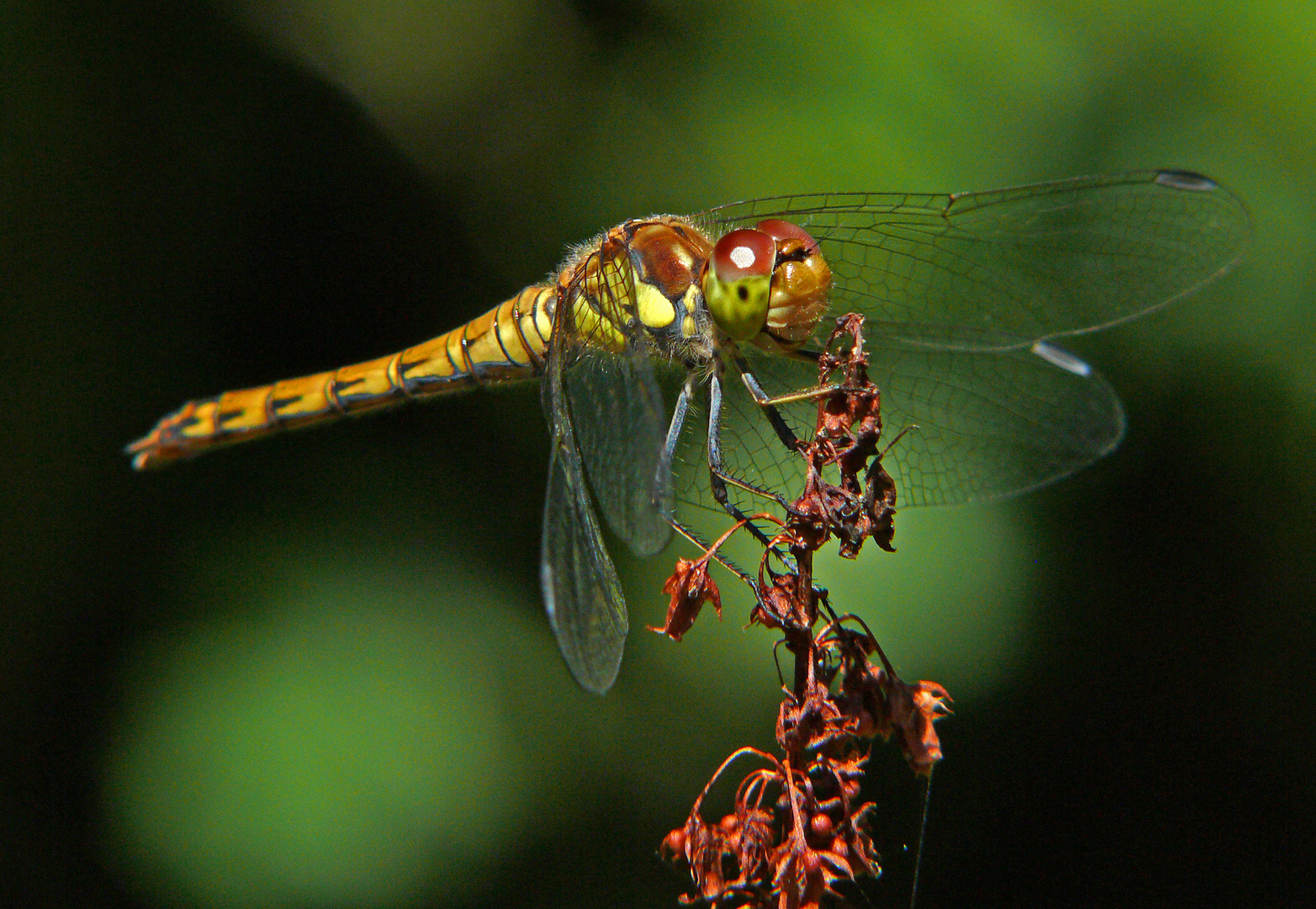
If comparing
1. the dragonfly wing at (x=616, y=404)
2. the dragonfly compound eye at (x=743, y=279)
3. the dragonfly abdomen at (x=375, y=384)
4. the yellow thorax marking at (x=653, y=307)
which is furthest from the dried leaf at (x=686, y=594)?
the dragonfly abdomen at (x=375, y=384)

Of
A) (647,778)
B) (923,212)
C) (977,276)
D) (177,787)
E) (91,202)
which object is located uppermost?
(91,202)

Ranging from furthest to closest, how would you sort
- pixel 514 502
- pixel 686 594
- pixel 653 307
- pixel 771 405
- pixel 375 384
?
1. pixel 514 502
2. pixel 375 384
3. pixel 653 307
4. pixel 771 405
5. pixel 686 594

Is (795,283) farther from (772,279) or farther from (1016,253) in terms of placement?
(1016,253)

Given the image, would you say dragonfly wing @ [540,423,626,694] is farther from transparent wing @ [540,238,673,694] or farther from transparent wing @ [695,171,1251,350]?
transparent wing @ [695,171,1251,350]

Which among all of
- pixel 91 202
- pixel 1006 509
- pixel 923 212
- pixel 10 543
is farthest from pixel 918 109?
pixel 10 543

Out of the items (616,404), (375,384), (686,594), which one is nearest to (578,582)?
(686,594)

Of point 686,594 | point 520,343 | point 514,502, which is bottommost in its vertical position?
point 686,594

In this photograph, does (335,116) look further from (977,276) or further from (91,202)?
(977,276)
